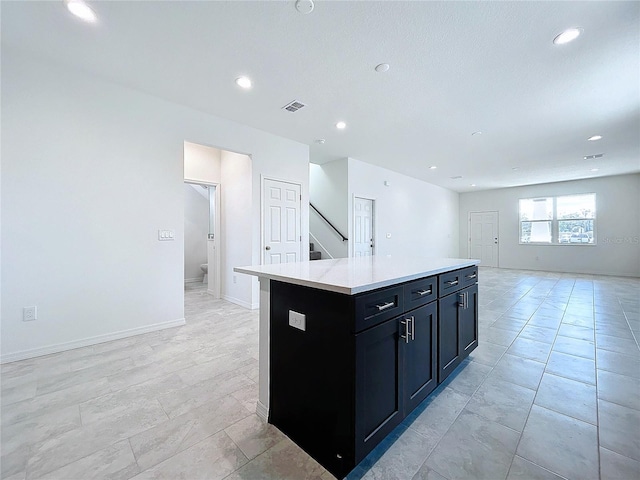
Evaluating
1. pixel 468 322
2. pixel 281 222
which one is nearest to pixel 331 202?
pixel 281 222

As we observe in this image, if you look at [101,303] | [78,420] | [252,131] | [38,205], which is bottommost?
[78,420]

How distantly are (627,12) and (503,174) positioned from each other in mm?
5793

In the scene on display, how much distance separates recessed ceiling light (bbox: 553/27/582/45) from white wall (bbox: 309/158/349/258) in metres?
3.75

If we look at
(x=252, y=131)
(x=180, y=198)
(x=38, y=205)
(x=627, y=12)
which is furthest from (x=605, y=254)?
(x=38, y=205)

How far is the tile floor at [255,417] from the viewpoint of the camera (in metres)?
1.31

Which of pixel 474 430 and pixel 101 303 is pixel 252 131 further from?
pixel 474 430

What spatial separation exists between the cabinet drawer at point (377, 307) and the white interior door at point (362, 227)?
440 centimetres

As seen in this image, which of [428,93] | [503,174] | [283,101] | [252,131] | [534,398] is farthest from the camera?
[503,174]

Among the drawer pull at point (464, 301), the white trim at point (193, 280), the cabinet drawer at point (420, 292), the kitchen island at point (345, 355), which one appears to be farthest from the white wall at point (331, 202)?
the kitchen island at point (345, 355)

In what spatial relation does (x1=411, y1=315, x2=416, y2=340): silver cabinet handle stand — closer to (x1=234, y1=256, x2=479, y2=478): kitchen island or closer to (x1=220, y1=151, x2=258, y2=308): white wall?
(x1=234, y1=256, x2=479, y2=478): kitchen island

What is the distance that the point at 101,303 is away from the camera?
9.39 feet

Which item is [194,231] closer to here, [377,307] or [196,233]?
[196,233]

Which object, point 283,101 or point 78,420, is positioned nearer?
point 78,420

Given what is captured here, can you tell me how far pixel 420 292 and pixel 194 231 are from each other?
241 inches
